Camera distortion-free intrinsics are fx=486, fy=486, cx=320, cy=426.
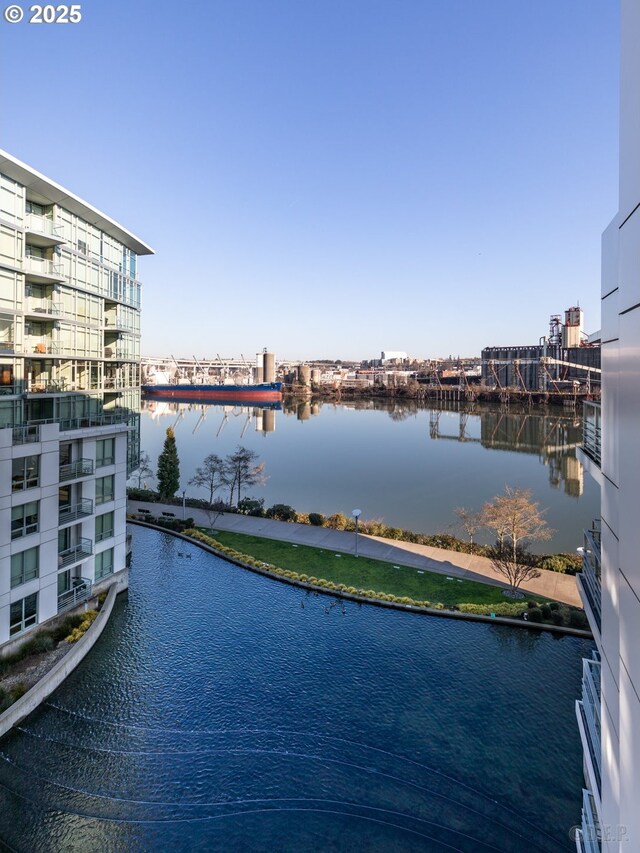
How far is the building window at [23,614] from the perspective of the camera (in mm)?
8707

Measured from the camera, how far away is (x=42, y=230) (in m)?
10.1

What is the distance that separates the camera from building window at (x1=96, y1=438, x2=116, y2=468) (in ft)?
36.7

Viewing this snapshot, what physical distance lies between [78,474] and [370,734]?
7.66m

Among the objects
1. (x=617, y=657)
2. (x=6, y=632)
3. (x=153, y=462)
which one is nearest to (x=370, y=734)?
(x=617, y=657)

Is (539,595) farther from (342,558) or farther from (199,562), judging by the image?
(199,562)

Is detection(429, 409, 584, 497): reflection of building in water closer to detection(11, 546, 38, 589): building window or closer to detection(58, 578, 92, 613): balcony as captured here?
detection(58, 578, 92, 613): balcony

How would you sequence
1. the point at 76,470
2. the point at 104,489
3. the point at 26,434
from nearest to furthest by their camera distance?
the point at 26,434 < the point at 76,470 < the point at 104,489

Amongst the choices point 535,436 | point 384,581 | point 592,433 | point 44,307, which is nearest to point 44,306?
point 44,307

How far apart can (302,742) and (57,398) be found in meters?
8.12

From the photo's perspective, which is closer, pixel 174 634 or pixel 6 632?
pixel 6 632

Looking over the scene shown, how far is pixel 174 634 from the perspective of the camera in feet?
32.9

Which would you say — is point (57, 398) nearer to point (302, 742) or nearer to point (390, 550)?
point (302, 742)

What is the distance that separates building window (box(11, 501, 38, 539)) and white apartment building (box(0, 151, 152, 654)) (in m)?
0.02

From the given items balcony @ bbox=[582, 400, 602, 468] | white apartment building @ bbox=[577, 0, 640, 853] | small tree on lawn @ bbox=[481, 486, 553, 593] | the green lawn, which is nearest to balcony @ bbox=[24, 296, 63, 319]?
Result: the green lawn
